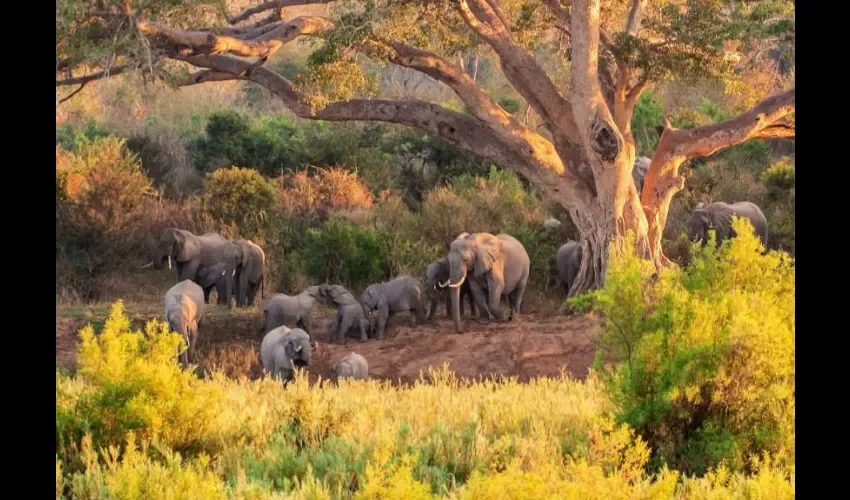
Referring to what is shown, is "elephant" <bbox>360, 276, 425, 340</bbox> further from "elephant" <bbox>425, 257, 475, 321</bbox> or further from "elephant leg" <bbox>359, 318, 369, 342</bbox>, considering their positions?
"elephant" <bbox>425, 257, 475, 321</bbox>

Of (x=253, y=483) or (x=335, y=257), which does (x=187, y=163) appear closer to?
(x=335, y=257)

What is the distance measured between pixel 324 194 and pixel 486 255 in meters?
7.61

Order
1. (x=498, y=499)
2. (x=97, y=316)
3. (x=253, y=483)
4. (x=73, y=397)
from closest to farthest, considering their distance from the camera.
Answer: (x=498, y=499), (x=253, y=483), (x=73, y=397), (x=97, y=316)

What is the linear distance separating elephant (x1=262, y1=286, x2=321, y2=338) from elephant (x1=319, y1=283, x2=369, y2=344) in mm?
288

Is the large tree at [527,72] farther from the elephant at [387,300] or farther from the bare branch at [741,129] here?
the elephant at [387,300]

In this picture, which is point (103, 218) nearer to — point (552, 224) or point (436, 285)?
point (436, 285)

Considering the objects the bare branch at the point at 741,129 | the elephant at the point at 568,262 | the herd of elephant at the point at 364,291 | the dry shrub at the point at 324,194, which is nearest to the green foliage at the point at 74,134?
the dry shrub at the point at 324,194

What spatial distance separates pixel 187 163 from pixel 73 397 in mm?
21183

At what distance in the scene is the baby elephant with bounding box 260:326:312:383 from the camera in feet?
43.5

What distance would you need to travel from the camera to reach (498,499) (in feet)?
15.8

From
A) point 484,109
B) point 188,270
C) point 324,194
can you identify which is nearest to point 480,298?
point 484,109

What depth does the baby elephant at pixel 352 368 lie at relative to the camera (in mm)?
13664

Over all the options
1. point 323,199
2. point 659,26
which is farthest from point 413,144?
point 659,26

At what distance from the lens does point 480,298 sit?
1836cm
